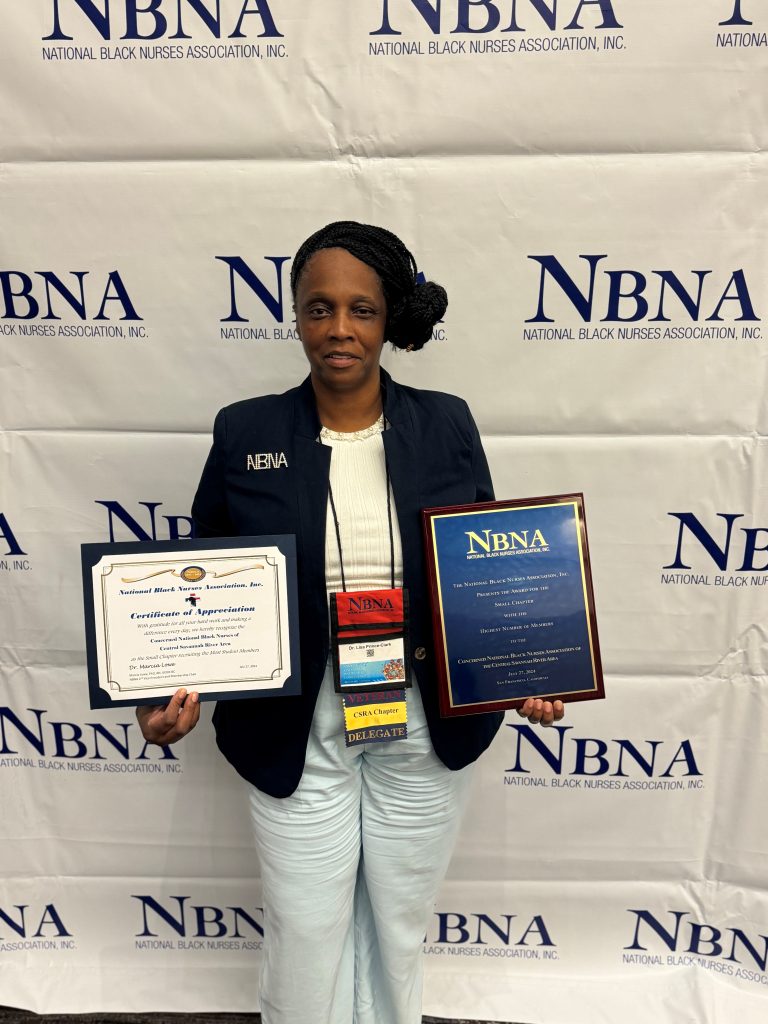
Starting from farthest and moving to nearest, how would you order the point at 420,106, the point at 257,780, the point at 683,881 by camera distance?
the point at 683,881
the point at 420,106
the point at 257,780

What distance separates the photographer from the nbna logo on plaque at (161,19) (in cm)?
133

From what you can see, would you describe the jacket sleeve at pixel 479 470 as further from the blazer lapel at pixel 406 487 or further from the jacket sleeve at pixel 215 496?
the jacket sleeve at pixel 215 496

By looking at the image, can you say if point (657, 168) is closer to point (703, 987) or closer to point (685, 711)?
point (685, 711)

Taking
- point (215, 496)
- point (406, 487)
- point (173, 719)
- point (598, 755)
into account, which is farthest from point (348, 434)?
point (598, 755)

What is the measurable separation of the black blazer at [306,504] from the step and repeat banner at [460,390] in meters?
0.38

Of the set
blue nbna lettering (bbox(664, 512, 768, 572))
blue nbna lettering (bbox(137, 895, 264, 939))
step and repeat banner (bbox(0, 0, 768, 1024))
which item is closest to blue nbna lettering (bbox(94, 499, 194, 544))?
step and repeat banner (bbox(0, 0, 768, 1024))

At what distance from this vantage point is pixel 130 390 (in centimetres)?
151

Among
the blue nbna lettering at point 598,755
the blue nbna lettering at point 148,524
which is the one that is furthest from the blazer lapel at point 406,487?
the blue nbna lettering at point 598,755

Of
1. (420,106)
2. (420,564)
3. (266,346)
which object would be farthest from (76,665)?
(420,106)

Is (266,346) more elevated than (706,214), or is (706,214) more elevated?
(706,214)

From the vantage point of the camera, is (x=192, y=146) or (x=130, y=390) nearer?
(x=192, y=146)

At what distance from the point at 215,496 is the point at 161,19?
0.94 m

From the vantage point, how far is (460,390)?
58.7 inches

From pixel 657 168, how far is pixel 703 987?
189 cm
